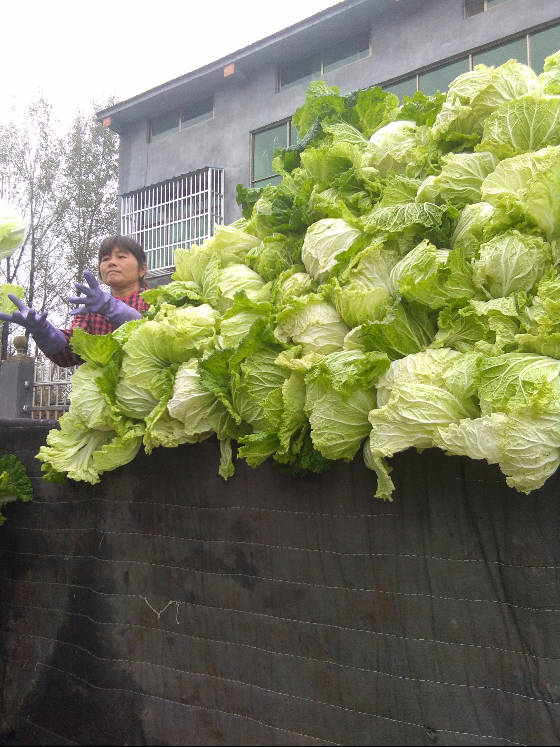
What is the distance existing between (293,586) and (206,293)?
1.29 metres

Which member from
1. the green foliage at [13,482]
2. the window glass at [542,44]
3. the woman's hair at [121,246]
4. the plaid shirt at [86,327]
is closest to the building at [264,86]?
the window glass at [542,44]

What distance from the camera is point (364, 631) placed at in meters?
1.74

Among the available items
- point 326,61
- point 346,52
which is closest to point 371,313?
point 346,52

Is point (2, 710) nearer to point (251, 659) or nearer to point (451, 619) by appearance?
point (251, 659)

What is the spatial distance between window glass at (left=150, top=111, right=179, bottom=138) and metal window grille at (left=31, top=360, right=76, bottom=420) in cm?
881

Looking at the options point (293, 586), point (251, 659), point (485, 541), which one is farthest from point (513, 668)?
point (251, 659)

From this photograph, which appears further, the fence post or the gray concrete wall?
the gray concrete wall

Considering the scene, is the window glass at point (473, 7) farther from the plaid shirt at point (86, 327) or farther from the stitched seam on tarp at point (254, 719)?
the stitched seam on tarp at point (254, 719)


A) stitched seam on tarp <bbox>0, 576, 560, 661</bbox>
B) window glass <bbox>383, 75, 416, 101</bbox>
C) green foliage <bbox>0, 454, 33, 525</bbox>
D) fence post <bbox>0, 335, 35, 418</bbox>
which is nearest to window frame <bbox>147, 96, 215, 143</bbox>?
window glass <bbox>383, 75, 416, 101</bbox>

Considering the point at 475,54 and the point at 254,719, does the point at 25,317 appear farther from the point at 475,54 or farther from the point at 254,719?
the point at 475,54

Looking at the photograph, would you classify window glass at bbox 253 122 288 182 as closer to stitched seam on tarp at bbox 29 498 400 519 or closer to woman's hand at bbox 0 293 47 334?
woman's hand at bbox 0 293 47 334

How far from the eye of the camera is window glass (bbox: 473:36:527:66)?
10617mm

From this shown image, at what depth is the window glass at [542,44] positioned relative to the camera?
1012 cm

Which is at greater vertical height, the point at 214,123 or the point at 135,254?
the point at 214,123
